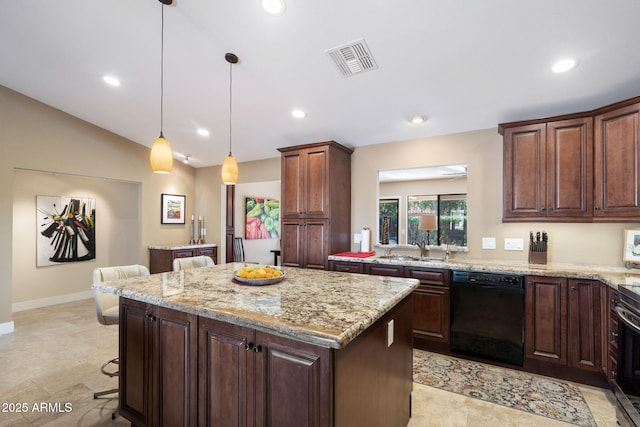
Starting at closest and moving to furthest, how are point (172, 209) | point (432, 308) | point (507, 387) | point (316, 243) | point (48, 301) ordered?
1. point (507, 387)
2. point (432, 308)
3. point (316, 243)
4. point (48, 301)
5. point (172, 209)

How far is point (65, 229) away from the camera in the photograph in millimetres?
5234

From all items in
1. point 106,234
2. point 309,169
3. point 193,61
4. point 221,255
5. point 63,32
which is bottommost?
point 221,255

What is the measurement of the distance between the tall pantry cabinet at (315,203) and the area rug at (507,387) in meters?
1.67

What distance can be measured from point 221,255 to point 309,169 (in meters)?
3.12

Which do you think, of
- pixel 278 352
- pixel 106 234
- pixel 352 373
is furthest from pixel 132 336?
pixel 106 234

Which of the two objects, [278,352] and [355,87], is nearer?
[278,352]

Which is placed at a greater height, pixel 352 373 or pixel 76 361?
pixel 352 373

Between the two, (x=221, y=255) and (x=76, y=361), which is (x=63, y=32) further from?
(x=221, y=255)

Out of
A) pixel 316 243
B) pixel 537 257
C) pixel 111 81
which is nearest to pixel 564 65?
pixel 537 257

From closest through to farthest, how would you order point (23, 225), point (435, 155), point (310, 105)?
point (310, 105), point (435, 155), point (23, 225)

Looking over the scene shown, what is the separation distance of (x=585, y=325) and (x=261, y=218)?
6.82 meters

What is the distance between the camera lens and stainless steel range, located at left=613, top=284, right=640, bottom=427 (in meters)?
1.78

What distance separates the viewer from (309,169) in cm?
407

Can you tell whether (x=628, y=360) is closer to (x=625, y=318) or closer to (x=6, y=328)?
(x=625, y=318)
